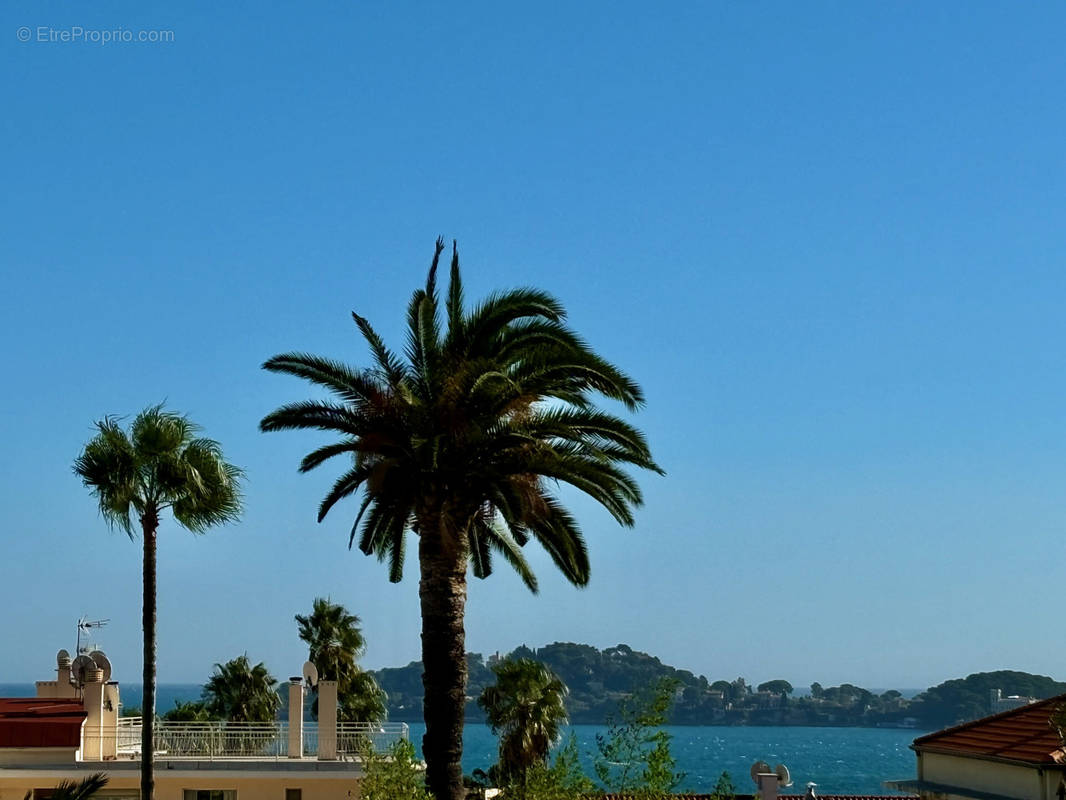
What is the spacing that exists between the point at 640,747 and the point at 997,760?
9456mm

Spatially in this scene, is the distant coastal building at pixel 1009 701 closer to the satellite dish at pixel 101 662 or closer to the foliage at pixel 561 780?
the foliage at pixel 561 780

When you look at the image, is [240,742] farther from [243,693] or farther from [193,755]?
[243,693]

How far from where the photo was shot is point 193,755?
34562mm

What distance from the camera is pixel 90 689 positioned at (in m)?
34.9

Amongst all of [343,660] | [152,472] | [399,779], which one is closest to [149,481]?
[152,472]

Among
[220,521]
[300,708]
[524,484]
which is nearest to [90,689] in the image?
[300,708]

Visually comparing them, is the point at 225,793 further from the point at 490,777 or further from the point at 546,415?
the point at 546,415

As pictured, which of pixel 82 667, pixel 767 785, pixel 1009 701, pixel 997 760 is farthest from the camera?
pixel 1009 701

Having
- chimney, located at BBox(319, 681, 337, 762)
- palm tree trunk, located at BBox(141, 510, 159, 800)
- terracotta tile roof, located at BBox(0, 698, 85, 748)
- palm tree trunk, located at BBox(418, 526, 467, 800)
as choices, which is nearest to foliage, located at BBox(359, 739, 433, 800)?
palm tree trunk, located at BBox(418, 526, 467, 800)

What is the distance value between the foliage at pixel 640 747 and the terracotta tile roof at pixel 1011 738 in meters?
8.44

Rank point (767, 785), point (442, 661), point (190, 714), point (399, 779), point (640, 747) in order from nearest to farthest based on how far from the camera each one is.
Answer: point (640, 747)
point (399, 779)
point (442, 661)
point (767, 785)
point (190, 714)

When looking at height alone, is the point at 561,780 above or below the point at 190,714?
below

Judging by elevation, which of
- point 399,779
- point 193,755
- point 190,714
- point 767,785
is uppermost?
point 190,714

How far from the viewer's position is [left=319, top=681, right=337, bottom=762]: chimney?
3441cm
